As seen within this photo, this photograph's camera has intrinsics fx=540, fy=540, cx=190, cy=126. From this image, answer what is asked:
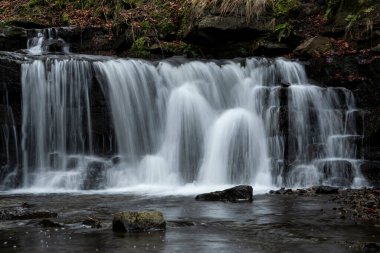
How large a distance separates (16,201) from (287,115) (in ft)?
25.0

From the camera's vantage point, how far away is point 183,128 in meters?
15.2

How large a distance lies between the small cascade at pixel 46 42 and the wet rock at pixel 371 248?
1499 centimetres

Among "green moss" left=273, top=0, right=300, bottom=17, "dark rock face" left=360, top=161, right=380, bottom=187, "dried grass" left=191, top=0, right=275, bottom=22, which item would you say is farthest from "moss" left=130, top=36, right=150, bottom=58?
"dark rock face" left=360, top=161, right=380, bottom=187

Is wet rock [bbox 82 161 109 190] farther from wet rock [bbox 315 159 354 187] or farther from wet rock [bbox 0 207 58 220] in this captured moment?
wet rock [bbox 315 159 354 187]

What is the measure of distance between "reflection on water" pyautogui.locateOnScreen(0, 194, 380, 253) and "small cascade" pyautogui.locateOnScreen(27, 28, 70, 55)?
9589 millimetres

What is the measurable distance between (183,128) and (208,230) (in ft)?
26.4

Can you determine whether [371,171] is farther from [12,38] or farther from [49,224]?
[12,38]

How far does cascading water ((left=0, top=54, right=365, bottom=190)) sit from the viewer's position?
14016mm

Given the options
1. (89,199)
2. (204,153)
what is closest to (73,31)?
(204,153)

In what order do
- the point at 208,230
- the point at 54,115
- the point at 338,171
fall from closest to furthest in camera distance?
1. the point at 208,230
2. the point at 338,171
3. the point at 54,115

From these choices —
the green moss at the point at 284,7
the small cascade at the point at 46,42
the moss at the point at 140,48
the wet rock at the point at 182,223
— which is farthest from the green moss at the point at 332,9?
the wet rock at the point at 182,223

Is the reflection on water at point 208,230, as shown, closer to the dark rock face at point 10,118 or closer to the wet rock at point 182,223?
the wet rock at point 182,223

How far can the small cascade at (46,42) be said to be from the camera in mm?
18828

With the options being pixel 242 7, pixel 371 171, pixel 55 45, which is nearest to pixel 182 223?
pixel 371 171
